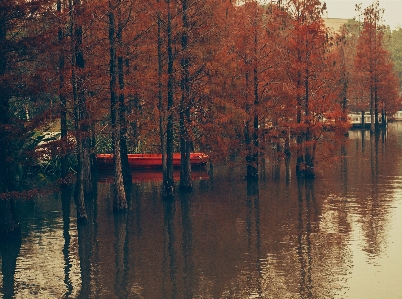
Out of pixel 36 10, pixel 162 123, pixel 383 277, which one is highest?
pixel 36 10

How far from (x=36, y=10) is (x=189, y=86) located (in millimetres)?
13421

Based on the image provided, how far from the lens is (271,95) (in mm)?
44938

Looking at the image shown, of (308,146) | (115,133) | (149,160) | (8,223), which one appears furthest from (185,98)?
(149,160)

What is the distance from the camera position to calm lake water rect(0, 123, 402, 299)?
2141 centimetres

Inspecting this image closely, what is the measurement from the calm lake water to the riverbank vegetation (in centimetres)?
207

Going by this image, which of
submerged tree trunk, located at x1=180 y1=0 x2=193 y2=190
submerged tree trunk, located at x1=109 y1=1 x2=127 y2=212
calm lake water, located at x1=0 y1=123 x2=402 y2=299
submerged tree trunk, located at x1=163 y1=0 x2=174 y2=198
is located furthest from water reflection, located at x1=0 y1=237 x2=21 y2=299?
submerged tree trunk, located at x1=180 y1=0 x2=193 y2=190

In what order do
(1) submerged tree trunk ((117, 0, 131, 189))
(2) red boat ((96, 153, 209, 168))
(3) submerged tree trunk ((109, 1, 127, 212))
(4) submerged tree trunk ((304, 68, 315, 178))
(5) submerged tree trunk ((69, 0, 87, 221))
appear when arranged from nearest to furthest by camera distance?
(5) submerged tree trunk ((69, 0, 87, 221)), (3) submerged tree trunk ((109, 1, 127, 212)), (1) submerged tree trunk ((117, 0, 131, 189)), (4) submerged tree trunk ((304, 68, 315, 178)), (2) red boat ((96, 153, 209, 168))

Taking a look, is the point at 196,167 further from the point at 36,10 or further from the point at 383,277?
the point at 383,277

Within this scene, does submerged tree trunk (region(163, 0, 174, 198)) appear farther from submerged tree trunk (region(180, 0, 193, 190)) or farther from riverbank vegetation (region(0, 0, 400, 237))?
submerged tree trunk (region(180, 0, 193, 190))

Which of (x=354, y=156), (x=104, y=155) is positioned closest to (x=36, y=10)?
Answer: (x=104, y=155)

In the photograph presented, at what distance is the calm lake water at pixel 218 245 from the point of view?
21.4m

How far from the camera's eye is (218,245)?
89.0 ft

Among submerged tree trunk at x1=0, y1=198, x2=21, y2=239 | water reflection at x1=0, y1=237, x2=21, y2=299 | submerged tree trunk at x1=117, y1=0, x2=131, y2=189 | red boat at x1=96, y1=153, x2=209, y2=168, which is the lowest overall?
water reflection at x1=0, y1=237, x2=21, y2=299

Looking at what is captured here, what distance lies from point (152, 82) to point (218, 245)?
13.9 m
